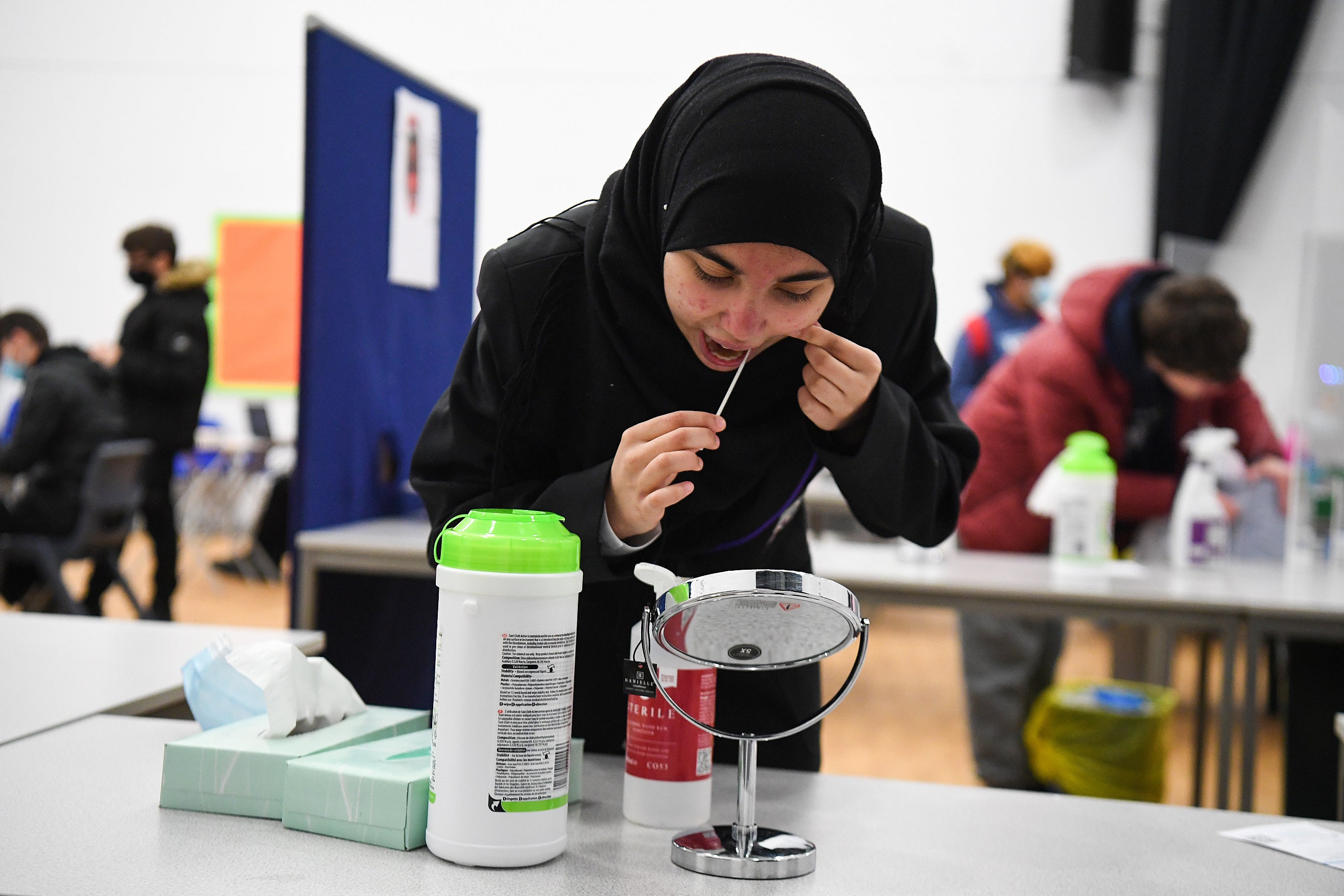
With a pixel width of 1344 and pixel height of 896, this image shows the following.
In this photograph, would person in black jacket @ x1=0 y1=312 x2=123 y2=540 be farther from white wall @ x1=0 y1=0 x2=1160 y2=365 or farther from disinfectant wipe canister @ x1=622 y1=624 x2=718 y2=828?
disinfectant wipe canister @ x1=622 y1=624 x2=718 y2=828

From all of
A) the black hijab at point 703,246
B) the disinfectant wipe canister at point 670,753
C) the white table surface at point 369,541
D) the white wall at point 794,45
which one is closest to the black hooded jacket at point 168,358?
the white wall at point 794,45

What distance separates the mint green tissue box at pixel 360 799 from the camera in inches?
32.2

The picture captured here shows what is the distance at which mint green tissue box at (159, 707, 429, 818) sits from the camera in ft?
2.86

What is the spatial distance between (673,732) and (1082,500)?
1823 millimetres

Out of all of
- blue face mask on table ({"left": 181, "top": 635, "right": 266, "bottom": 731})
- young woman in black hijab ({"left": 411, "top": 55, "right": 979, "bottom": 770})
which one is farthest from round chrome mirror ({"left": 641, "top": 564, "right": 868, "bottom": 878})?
blue face mask on table ({"left": 181, "top": 635, "right": 266, "bottom": 731})

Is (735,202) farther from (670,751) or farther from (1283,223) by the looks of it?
(1283,223)

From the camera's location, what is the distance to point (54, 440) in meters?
3.97

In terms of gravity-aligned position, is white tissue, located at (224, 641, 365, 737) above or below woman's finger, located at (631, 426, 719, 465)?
below

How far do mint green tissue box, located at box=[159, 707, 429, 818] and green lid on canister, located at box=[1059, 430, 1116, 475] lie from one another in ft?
6.25

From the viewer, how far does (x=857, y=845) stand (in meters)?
0.89

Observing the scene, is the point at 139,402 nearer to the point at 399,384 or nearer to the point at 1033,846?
the point at 399,384

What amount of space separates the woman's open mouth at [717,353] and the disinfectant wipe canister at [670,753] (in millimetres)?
231

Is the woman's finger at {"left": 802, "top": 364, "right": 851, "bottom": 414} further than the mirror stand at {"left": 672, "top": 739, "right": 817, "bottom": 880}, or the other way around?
the woman's finger at {"left": 802, "top": 364, "right": 851, "bottom": 414}

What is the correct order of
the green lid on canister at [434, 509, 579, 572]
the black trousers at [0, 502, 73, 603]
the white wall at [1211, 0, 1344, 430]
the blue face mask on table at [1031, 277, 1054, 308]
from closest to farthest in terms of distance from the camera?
1. the green lid on canister at [434, 509, 579, 572]
2. the black trousers at [0, 502, 73, 603]
3. the blue face mask on table at [1031, 277, 1054, 308]
4. the white wall at [1211, 0, 1344, 430]
